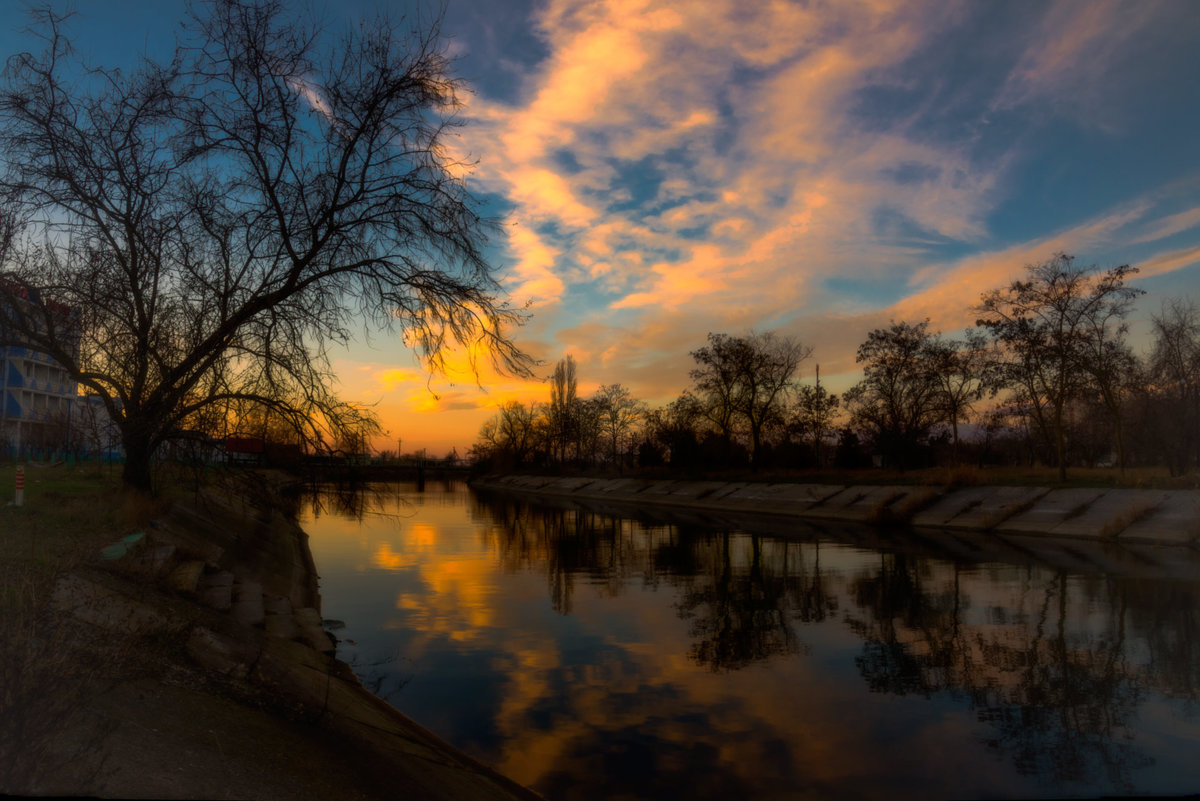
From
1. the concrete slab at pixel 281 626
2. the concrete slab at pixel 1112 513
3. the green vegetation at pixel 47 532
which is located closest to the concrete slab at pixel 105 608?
the green vegetation at pixel 47 532

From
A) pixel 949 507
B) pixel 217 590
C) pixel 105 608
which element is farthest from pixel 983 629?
pixel 949 507

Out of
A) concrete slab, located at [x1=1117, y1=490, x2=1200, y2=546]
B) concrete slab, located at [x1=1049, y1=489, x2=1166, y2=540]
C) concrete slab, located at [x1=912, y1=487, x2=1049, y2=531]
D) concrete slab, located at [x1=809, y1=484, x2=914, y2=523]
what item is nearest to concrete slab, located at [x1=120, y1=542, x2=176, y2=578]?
concrete slab, located at [x1=1117, y1=490, x2=1200, y2=546]

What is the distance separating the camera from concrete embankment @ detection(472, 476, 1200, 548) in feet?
73.4

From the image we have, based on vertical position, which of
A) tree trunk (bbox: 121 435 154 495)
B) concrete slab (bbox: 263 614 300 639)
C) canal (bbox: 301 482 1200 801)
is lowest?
canal (bbox: 301 482 1200 801)

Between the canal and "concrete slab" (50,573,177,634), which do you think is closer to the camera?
"concrete slab" (50,573,177,634)

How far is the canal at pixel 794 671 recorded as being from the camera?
6.42 metres

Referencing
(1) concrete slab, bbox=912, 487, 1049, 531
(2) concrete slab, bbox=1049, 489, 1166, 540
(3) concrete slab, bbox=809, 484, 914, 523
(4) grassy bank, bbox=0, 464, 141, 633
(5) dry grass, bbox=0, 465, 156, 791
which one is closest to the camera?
(5) dry grass, bbox=0, 465, 156, 791

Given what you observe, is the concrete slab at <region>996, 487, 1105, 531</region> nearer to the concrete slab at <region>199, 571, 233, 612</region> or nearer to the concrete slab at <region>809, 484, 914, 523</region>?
the concrete slab at <region>809, 484, 914, 523</region>

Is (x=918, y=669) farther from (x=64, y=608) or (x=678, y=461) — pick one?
(x=678, y=461)

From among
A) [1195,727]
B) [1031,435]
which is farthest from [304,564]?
[1031,435]

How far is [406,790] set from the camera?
5.16 m

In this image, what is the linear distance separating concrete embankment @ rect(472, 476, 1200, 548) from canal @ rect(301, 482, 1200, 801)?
400 cm

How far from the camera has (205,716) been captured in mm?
5242

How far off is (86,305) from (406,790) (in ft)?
38.2
